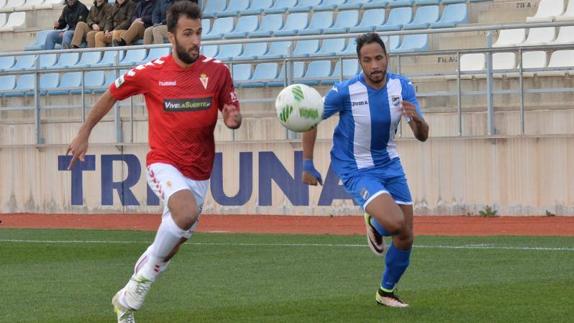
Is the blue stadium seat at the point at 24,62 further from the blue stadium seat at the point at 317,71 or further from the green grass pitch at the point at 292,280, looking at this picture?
the green grass pitch at the point at 292,280

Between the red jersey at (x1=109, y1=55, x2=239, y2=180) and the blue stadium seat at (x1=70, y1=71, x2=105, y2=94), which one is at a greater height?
the blue stadium seat at (x1=70, y1=71, x2=105, y2=94)

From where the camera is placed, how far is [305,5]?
28766 millimetres

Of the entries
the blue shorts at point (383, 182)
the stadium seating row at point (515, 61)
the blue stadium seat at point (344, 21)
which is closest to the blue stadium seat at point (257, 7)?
the blue stadium seat at point (344, 21)

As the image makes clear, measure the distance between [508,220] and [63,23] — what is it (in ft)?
43.0

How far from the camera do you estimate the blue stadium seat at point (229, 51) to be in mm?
27172

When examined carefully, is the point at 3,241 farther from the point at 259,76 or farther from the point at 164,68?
the point at 164,68

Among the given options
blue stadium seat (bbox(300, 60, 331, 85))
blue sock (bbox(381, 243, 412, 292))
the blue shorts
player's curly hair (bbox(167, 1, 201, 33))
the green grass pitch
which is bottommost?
the green grass pitch

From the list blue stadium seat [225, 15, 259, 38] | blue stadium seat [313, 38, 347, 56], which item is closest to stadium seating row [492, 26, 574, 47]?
blue stadium seat [313, 38, 347, 56]

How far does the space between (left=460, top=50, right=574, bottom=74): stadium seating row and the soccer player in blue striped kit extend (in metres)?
11.1

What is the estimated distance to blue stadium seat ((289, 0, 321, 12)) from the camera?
1120 inches

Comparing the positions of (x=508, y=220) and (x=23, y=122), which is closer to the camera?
(x=508, y=220)

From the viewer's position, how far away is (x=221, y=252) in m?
17.4

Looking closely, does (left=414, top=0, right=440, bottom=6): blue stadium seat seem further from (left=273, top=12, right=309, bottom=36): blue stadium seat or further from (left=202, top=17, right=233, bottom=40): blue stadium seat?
(left=202, top=17, right=233, bottom=40): blue stadium seat

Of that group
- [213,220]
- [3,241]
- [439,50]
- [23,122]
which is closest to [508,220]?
[439,50]
